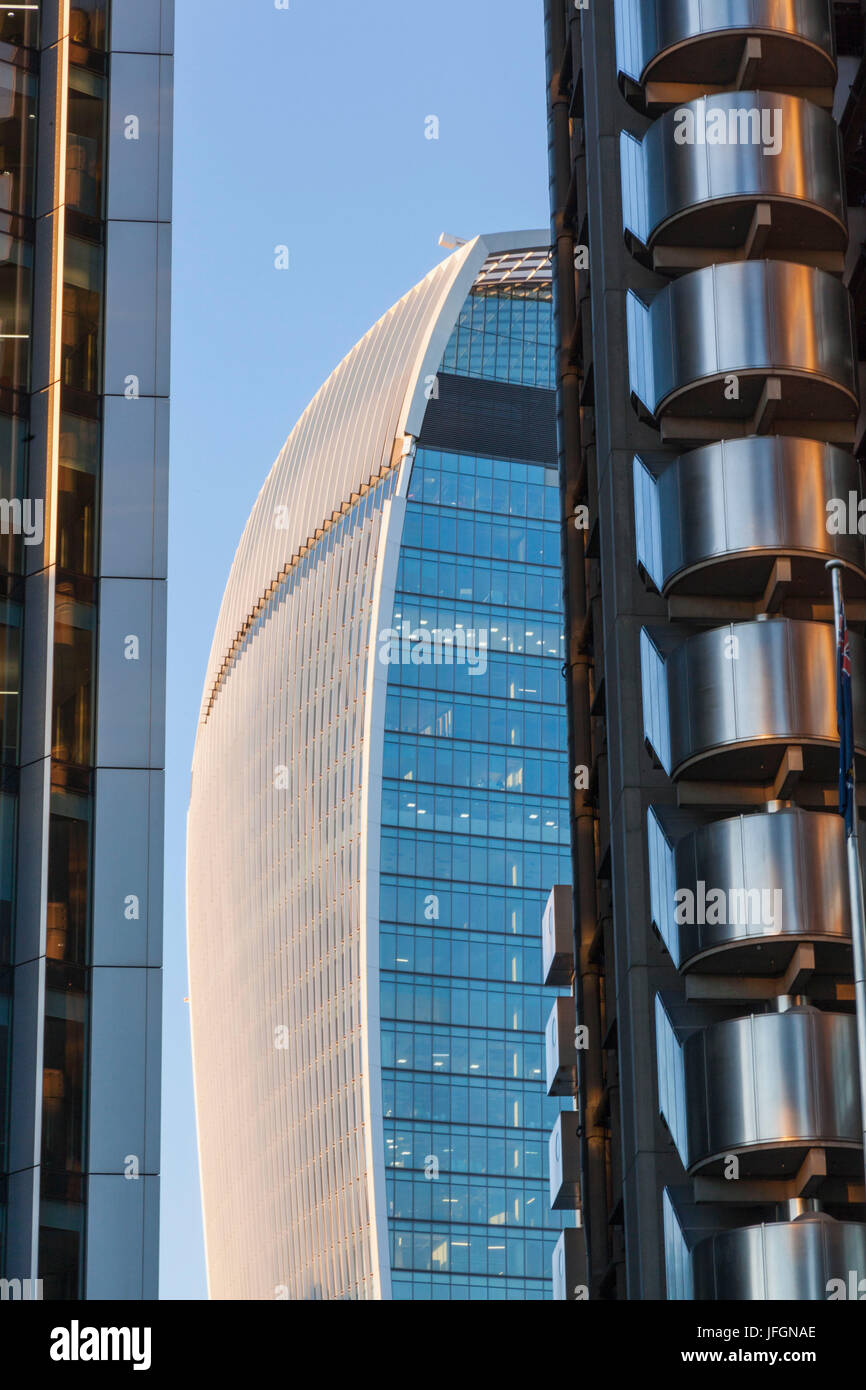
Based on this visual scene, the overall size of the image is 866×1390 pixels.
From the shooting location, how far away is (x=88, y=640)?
118ft

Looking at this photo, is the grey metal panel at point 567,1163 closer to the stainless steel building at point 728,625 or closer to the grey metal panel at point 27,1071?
the stainless steel building at point 728,625

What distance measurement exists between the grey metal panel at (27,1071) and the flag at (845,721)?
11900 millimetres

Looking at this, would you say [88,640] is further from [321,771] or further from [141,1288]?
[321,771]

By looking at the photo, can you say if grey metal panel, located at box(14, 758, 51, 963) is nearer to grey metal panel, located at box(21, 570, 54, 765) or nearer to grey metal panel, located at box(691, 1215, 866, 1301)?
grey metal panel, located at box(21, 570, 54, 765)

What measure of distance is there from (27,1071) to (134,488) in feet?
31.2

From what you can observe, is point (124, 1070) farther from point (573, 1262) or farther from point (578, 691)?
point (573, 1262)

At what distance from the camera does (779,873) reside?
32.1 meters

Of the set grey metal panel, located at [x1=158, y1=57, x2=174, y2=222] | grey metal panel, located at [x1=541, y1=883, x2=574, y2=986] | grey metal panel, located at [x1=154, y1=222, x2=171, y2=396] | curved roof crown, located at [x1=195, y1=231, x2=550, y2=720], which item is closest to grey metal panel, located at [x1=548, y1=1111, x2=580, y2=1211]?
grey metal panel, located at [x1=541, y1=883, x2=574, y2=986]

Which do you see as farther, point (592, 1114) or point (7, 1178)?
point (592, 1114)

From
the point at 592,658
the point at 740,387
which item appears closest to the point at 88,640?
the point at 740,387

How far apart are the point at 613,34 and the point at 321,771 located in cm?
12815

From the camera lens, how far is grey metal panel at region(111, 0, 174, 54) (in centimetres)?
3969

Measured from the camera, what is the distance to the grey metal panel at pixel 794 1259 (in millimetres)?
29875
